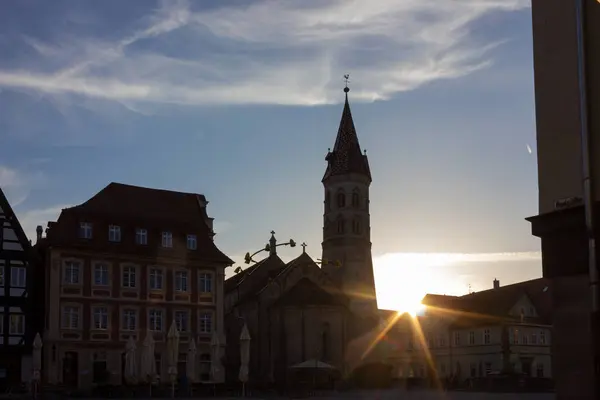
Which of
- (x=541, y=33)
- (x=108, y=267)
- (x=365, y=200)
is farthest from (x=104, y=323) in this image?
(x=541, y=33)

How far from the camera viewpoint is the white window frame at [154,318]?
6188cm

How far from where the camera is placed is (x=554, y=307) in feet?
24.9

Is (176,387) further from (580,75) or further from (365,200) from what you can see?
(365,200)

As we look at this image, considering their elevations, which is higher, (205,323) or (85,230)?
(85,230)

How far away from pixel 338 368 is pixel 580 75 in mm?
66844

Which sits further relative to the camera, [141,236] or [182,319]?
[141,236]

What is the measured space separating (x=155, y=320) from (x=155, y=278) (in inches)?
117

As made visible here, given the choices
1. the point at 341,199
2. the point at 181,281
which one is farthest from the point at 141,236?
the point at 341,199

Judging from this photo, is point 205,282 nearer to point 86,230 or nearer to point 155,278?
point 155,278

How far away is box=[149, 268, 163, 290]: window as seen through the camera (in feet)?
206

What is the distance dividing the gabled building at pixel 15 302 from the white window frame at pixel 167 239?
969 cm

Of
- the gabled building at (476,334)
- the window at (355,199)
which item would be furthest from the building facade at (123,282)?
the window at (355,199)

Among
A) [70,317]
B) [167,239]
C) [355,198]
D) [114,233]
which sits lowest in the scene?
[70,317]

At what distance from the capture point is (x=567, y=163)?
25.8 ft
